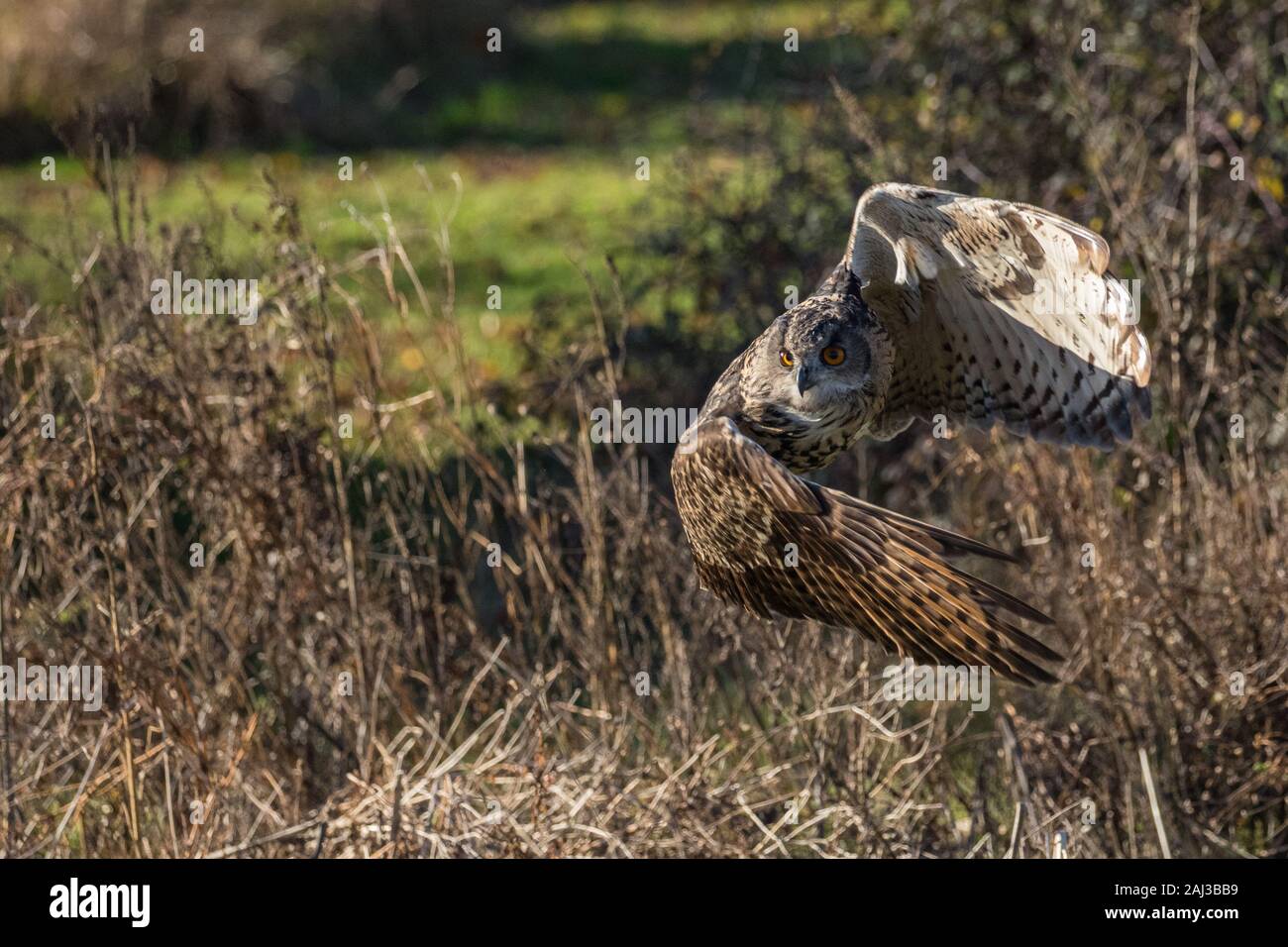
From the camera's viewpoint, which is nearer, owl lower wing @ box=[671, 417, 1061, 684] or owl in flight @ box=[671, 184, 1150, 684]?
owl lower wing @ box=[671, 417, 1061, 684]

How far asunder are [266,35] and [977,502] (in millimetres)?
9142

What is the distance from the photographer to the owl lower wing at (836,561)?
2783 millimetres

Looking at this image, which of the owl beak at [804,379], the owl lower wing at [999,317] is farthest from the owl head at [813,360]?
the owl lower wing at [999,317]

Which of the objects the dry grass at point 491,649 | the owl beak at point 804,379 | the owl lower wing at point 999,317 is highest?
the owl lower wing at point 999,317

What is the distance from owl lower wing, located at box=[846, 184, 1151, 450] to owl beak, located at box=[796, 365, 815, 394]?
43cm

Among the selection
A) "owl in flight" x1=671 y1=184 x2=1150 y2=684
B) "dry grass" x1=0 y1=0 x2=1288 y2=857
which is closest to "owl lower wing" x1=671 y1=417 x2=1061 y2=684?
"owl in flight" x1=671 y1=184 x2=1150 y2=684

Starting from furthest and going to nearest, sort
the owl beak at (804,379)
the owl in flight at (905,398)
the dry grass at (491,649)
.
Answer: the dry grass at (491,649) < the owl beak at (804,379) < the owl in flight at (905,398)

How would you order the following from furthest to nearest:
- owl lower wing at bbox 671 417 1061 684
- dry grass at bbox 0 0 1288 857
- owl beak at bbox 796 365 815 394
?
1. dry grass at bbox 0 0 1288 857
2. owl beak at bbox 796 365 815 394
3. owl lower wing at bbox 671 417 1061 684

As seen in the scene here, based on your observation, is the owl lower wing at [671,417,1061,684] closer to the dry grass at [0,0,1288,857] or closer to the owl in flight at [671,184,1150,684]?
the owl in flight at [671,184,1150,684]

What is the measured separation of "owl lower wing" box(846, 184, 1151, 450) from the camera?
3.57 metres

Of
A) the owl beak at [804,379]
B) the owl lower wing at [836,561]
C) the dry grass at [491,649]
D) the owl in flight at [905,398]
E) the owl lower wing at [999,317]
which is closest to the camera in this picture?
the owl lower wing at [836,561]

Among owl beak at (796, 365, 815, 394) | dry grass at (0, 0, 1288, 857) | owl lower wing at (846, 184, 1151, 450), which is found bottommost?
dry grass at (0, 0, 1288, 857)

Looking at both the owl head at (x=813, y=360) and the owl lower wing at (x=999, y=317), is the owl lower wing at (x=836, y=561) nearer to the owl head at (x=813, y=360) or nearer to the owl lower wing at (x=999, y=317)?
the owl head at (x=813, y=360)
